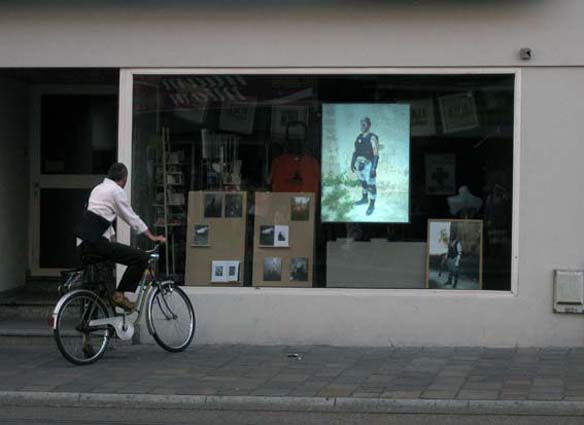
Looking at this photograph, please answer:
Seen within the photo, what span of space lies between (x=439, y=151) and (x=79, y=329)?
171 inches

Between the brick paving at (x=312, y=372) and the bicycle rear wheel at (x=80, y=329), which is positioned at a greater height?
the bicycle rear wheel at (x=80, y=329)

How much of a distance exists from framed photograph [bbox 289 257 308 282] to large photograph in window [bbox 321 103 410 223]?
1.82ft

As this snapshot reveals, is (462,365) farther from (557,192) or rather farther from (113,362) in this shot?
(113,362)

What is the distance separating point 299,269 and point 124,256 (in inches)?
87.0

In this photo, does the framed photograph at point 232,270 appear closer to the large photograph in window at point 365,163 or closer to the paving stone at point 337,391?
the large photograph in window at point 365,163

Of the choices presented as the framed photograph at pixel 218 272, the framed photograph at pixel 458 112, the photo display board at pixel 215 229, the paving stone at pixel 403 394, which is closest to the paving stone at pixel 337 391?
the paving stone at pixel 403 394

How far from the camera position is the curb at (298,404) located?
7469mm

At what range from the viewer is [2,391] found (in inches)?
316

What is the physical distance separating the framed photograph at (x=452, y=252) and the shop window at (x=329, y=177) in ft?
0.04

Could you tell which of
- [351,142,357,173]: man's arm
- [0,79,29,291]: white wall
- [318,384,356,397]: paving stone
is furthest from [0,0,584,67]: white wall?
[318,384,356,397]: paving stone

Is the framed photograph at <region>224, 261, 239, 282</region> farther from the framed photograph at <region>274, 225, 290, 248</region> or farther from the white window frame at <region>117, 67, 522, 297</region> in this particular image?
the framed photograph at <region>274, 225, 290, 248</region>

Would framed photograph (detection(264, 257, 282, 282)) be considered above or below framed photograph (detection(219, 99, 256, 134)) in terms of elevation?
below

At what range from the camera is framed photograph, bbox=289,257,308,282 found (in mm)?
10625

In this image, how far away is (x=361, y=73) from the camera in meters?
10.3
